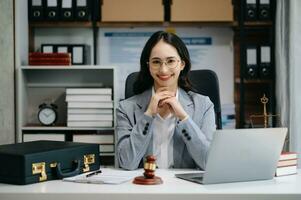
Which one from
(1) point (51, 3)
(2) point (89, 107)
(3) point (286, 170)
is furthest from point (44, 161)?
(1) point (51, 3)

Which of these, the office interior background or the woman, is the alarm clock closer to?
the office interior background

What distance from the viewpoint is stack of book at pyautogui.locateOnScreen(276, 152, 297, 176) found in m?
1.50

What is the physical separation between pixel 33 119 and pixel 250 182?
7.27 ft

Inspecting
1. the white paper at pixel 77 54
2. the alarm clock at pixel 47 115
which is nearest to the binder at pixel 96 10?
the white paper at pixel 77 54

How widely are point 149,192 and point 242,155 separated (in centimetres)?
32

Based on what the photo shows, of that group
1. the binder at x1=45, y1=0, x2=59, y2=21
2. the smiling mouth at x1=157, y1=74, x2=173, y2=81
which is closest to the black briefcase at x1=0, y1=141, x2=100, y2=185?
the smiling mouth at x1=157, y1=74, x2=173, y2=81

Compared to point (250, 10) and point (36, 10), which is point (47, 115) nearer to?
point (36, 10)

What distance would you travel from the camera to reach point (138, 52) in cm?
369

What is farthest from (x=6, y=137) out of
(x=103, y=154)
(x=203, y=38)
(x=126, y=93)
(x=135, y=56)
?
(x=203, y=38)

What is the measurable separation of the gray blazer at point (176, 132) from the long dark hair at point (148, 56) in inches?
1.6

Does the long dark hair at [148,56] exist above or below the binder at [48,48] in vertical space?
below

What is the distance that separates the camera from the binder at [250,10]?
3332 mm

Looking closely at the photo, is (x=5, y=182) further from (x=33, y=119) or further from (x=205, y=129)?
(x=33, y=119)

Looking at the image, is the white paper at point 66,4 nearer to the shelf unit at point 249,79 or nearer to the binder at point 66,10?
the binder at point 66,10
